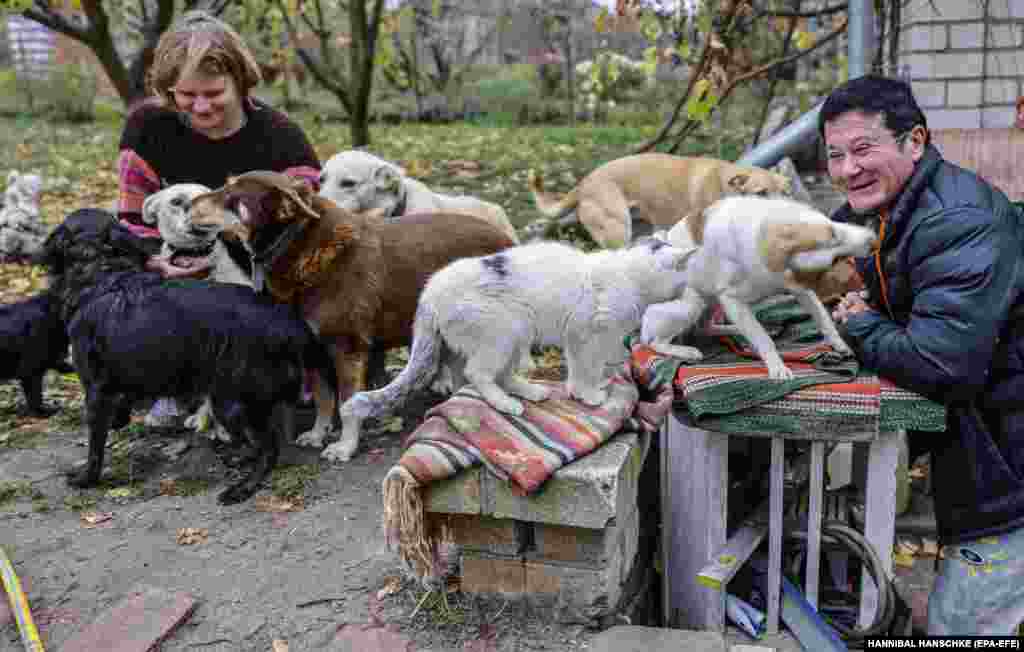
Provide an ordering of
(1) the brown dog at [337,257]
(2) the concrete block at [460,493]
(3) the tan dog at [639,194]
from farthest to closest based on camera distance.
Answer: (3) the tan dog at [639,194] → (1) the brown dog at [337,257] → (2) the concrete block at [460,493]

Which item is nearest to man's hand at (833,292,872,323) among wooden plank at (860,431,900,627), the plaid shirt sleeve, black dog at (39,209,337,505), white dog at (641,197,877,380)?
white dog at (641,197,877,380)

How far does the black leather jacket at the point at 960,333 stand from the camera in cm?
255

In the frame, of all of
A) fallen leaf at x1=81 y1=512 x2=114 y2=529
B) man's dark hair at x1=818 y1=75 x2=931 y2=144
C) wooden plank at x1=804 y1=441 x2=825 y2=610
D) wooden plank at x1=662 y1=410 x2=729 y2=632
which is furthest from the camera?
fallen leaf at x1=81 y1=512 x2=114 y2=529

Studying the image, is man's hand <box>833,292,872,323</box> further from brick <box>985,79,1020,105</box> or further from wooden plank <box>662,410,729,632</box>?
brick <box>985,79,1020,105</box>

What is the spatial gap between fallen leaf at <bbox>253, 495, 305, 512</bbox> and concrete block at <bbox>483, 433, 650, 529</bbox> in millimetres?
1264

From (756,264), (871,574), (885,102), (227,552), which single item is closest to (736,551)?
(871,574)

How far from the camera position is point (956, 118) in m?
6.14

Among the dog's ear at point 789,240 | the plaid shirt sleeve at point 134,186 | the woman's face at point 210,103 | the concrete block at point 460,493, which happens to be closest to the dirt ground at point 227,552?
the concrete block at point 460,493

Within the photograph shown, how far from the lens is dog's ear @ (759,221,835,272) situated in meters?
2.59

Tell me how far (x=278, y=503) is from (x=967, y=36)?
220 inches

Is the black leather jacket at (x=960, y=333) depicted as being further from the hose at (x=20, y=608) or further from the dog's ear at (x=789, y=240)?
the hose at (x=20, y=608)

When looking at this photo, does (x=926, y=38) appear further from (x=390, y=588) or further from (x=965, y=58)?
(x=390, y=588)

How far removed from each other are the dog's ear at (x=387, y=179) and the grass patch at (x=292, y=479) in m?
1.81

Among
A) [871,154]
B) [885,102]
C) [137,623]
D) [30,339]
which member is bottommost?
[137,623]
